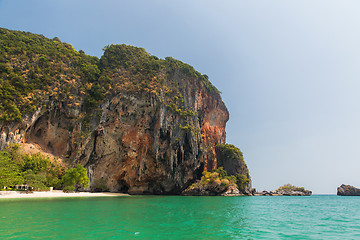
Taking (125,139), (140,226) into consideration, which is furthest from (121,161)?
(140,226)

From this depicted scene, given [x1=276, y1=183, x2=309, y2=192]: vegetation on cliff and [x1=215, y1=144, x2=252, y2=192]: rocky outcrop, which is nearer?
[x1=215, y1=144, x2=252, y2=192]: rocky outcrop

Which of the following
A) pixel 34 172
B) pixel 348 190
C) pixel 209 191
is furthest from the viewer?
pixel 348 190

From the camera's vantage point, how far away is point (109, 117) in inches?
2384

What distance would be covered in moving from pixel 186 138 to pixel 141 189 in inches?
817

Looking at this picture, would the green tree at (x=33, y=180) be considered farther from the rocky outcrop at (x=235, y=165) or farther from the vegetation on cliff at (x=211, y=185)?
the rocky outcrop at (x=235, y=165)

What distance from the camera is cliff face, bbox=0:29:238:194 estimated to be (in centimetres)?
5325

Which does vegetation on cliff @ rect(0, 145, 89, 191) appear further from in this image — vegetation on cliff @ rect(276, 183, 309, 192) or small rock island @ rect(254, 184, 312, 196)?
vegetation on cliff @ rect(276, 183, 309, 192)

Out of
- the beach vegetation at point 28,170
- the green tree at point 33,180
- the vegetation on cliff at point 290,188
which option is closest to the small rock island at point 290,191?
the vegetation on cliff at point 290,188

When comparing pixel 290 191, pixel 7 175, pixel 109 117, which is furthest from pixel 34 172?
pixel 290 191

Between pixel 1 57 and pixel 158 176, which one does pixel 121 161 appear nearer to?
pixel 158 176

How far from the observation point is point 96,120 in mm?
60625

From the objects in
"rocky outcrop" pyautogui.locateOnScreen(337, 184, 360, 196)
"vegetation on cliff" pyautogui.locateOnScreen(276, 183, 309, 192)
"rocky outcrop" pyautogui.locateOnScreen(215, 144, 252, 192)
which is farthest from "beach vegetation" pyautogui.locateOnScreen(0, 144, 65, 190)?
"rocky outcrop" pyautogui.locateOnScreen(337, 184, 360, 196)

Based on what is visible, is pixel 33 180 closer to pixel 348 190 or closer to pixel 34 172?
pixel 34 172

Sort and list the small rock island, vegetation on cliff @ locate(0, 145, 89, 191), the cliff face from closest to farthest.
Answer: vegetation on cliff @ locate(0, 145, 89, 191) < the cliff face < the small rock island
